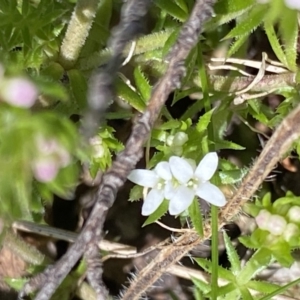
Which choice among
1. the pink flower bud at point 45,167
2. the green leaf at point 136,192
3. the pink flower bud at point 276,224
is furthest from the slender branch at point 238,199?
the pink flower bud at point 45,167

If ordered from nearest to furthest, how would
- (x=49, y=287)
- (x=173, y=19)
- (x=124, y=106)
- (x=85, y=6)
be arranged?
1. (x=49, y=287)
2. (x=85, y=6)
3. (x=173, y=19)
4. (x=124, y=106)

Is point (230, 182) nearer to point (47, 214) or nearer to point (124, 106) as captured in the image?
point (124, 106)

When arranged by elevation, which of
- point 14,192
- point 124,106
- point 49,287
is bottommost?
point 49,287

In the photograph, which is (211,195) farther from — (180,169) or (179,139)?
(179,139)

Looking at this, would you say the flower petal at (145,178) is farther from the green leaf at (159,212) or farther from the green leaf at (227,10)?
the green leaf at (227,10)

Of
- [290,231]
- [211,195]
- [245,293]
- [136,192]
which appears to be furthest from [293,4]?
[245,293]

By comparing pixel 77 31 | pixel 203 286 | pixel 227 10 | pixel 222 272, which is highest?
pixel 227 10

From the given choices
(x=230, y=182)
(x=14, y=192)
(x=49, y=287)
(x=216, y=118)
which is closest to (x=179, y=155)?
(x=230, y=182)
